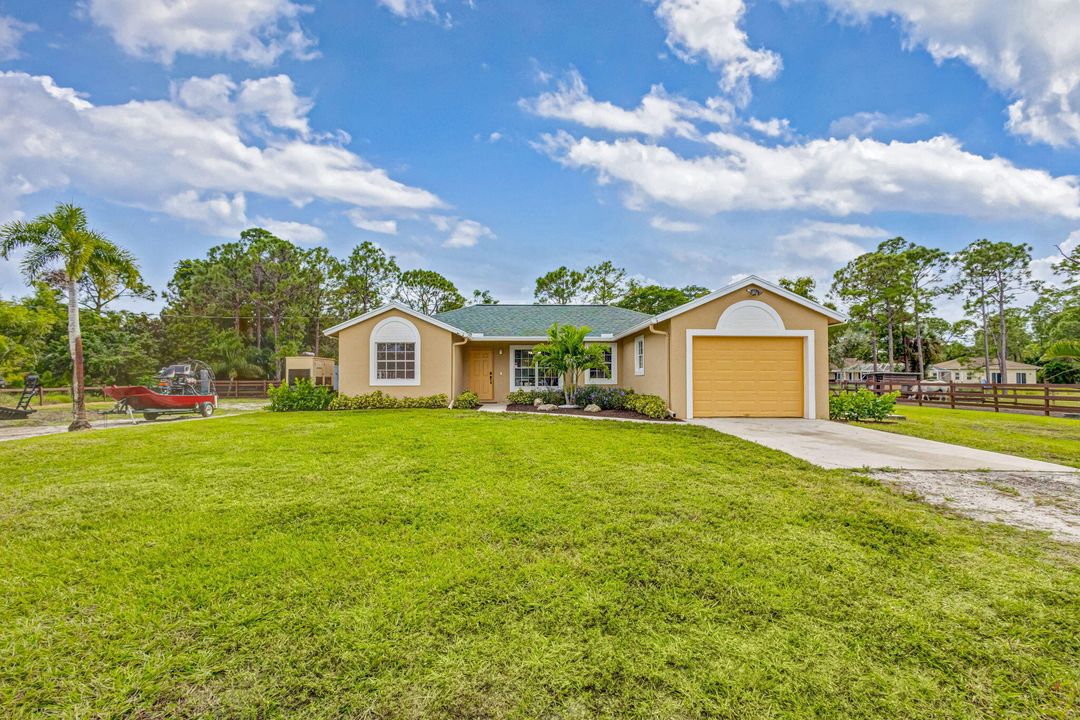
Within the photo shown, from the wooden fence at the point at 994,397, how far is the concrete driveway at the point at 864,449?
1000 centimetres

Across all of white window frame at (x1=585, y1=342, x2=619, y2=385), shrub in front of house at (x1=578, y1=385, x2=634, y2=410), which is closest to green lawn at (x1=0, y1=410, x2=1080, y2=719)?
shrub in front of house at (x1=578, y1=385, x2=634, y2=410)

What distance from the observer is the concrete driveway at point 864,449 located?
6.15 metres

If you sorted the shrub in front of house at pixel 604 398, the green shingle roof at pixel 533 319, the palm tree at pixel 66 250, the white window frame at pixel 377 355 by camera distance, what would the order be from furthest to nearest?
the green shingle roof at pixel 533 319 → the white window frame at pixel 377 355 → the shrub in front of house at pixel 604 398 → the palm tree at pixel 66 250

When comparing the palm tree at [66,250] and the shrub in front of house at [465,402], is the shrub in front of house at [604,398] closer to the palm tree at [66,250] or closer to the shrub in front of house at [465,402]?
the shrub in front of house at [465,402]

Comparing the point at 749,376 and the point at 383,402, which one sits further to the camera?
the point at 383,402

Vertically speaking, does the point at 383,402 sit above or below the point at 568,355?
below

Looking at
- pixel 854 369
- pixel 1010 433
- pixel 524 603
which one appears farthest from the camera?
pixel 854 369

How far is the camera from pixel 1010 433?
963 cm

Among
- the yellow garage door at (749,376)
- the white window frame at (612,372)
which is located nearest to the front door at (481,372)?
the white window frame at (612,372)

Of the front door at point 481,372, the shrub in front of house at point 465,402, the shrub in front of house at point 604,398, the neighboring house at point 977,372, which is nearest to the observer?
the shrub in front of house at point 604,398

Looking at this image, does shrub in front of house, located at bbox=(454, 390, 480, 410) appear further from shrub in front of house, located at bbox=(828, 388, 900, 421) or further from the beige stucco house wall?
shrub in front of house, located at bbox=(828, 388, 900, 421)

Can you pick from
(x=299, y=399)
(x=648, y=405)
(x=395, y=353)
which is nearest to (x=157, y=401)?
(x=299, y=399)

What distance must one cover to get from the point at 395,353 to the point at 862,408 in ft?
45.5

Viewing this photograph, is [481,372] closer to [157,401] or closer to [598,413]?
[598,413]
